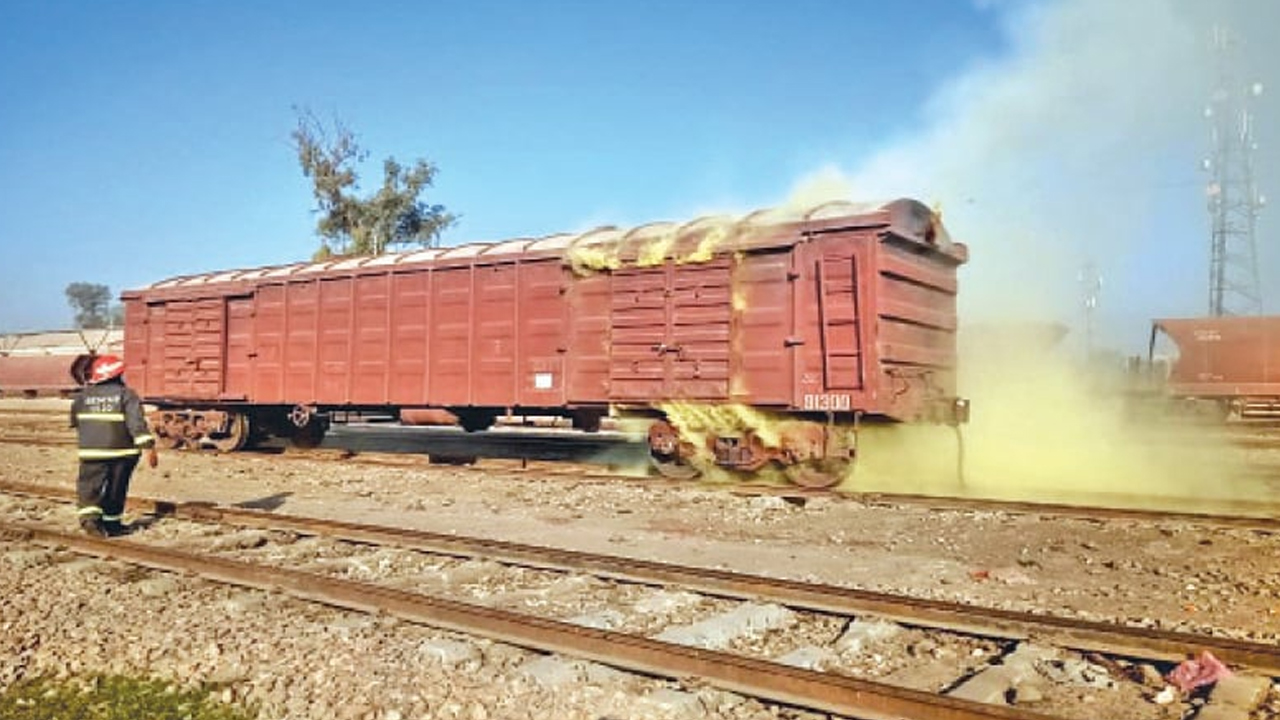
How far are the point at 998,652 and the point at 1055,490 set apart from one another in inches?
301

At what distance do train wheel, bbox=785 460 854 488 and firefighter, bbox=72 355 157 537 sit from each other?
23.0ft

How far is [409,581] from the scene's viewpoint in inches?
263

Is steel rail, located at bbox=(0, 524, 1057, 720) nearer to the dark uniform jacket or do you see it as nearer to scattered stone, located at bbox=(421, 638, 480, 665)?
scattered stone, located at bbox=(421, 638, 480, 665)

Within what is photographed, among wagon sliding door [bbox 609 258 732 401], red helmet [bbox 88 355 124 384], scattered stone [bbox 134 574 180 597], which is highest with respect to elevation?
wagon sliding door [bbox 609 258 732 401]

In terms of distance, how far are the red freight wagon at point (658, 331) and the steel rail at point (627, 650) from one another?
6410 mm

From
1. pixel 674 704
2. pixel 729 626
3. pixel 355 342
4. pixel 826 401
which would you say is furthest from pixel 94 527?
pixel 826 401

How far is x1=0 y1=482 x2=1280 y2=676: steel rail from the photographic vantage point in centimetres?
457

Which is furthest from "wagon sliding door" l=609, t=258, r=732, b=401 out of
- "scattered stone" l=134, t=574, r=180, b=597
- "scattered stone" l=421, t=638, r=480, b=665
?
"scattered stone" l=421, t=638, r=480, b=665

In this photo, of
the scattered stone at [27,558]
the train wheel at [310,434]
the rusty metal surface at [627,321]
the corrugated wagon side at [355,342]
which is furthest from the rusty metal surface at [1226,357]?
the scattered stone at [27,558]

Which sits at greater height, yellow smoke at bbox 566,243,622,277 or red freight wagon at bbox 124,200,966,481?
yellow smoke at bbox 566,243,622,277

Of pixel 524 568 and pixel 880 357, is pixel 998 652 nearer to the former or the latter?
pixel 524 568

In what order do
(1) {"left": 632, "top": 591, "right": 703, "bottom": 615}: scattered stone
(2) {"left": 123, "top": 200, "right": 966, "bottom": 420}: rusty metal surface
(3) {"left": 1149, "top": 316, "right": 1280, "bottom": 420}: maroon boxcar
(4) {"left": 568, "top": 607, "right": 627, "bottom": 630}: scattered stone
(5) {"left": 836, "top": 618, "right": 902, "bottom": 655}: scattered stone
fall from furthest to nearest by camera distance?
1. (3) {"left": 1149, "top": 316, "right": 1280, "bottom": 420}: maroon boxcar
2. (2) {"left": 123, "top": 200, "right": 966, "bottom": 420}: rusty metal surface
3. (1) {"left": 632, "top": 591, "right": 703, "bottom": 615}: scattered stone
4. (4) {"left": 568, "top": 607, "right": 627, "bottom": 630}: scattered stone
5. (5) {"left": 836, "top": 618, "right": 902, "bottom": 655}: scattered stone

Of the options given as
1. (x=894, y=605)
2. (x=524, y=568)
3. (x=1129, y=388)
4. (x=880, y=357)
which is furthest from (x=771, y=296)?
(x=1129, y=388)

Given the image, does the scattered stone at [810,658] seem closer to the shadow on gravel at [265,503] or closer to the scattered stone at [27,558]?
the scattered stone at [27,558]
